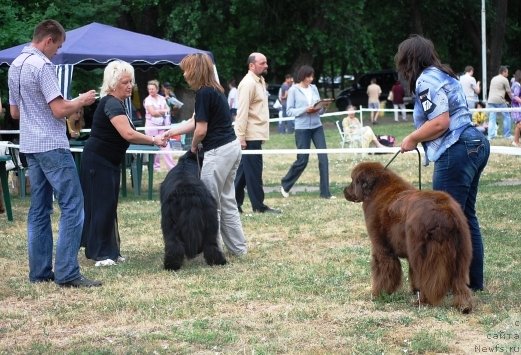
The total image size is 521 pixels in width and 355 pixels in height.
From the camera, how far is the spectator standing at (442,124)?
5.89 meters

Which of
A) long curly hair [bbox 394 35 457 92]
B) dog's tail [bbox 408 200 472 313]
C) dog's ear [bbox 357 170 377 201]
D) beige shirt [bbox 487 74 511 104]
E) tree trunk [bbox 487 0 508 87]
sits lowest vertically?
dog's tail [bbox 408 200 472 313]

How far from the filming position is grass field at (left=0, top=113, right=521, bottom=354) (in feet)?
16.8

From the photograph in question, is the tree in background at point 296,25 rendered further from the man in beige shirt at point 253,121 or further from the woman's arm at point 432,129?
the woman's arm at point 432,129

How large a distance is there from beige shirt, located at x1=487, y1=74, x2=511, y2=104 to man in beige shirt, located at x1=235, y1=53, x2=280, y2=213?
1312 centimetres

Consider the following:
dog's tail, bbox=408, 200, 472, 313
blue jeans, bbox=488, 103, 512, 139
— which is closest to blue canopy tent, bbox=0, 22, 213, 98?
dog's tail, bbox=408, 200, 472, 313

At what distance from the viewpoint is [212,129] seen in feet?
25.8

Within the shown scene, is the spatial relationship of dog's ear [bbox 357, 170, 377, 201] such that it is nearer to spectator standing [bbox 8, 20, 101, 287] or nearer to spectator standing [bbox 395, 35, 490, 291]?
spectator standing [bbox 395, 35, 490, 291]

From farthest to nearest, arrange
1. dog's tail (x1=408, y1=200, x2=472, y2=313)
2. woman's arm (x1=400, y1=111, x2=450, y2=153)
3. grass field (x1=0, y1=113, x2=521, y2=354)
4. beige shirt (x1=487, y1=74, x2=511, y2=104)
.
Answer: beige shirt (x1=487, y1=74, x2=511, y2=104) → woman's arm (x1=400, y1=111, x2=450, y2=153) → dog's tail (x1=408, y1=200, x2=472, y2=313) → grass field (x1=0, y1=113, x2=521, y2=354)

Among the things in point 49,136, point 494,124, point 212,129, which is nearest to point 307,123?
point 212,129

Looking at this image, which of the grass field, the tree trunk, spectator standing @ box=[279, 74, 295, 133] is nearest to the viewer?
the grass field

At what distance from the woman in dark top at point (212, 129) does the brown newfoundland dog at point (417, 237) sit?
209 centimetres

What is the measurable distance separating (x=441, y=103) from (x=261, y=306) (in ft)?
6.29

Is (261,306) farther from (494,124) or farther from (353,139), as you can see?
(494,124)

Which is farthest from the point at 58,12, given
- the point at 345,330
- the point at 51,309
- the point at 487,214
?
the point at 345,330
